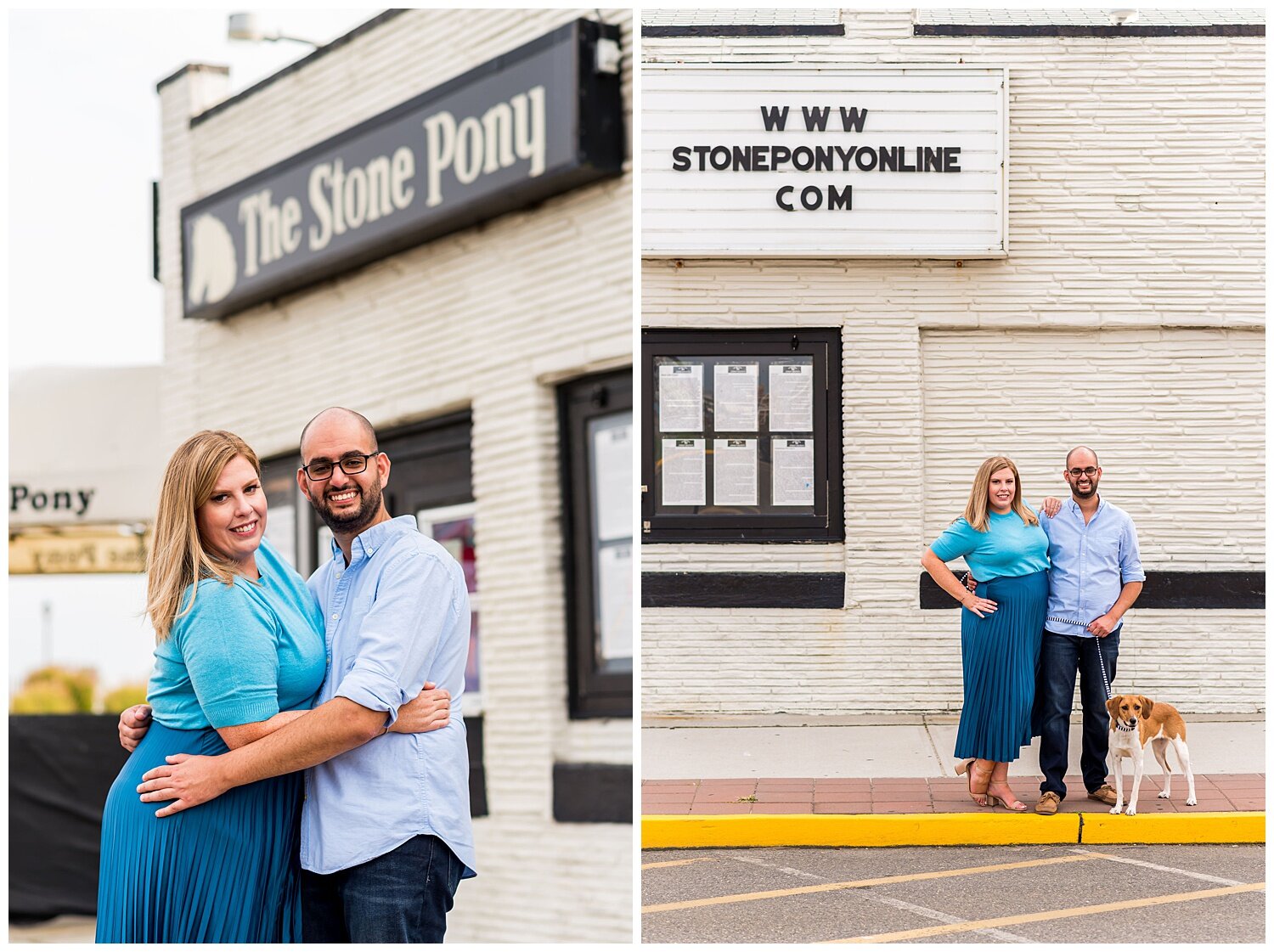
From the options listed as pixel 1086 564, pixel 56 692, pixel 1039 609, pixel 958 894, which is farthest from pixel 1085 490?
pixel 56 692

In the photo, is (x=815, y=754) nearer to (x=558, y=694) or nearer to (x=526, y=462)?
(x=558, y=694)

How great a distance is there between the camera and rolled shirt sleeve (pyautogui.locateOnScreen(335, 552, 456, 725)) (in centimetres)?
329

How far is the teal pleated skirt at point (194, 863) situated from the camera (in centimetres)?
343

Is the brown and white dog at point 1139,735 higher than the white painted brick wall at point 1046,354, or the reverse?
the white painted brick wall at point 1046,354

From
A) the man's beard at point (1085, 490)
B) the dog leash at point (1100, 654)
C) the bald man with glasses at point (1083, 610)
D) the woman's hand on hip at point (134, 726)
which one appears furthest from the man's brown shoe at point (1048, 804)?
the woman's hand on hip at point (134, 726)

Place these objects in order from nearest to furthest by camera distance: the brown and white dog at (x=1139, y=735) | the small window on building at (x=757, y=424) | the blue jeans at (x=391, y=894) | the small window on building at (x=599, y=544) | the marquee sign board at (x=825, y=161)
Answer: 1. the blue jeans at (x=391, y=894)
2. the brown and white dog at (x=1139, y=735)
3. the small window on building at (x=599, y=544)
4. the marquee sign board at (x=825, y=161)
5. the small window on building at (x=757, y=424)

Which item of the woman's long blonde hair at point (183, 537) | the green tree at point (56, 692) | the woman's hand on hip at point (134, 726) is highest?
the woman's long blonde hair at point (183, 537)

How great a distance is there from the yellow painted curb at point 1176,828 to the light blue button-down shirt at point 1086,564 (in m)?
0.89

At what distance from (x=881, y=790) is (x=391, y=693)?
15.0 ft

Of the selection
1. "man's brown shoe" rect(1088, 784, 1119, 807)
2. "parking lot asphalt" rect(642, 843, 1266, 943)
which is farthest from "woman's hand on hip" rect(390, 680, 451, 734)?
"man's brown shoe" rect(1088, 784, 1119, 807)

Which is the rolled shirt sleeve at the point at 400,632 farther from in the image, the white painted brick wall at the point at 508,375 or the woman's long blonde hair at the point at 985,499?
Answer: the woman's long blonde hair at the point at 985,499

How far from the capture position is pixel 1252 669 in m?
9.02

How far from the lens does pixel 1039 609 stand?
6.70m

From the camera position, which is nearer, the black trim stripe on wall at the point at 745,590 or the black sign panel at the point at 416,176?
the black sign panel at the point at 416,176
